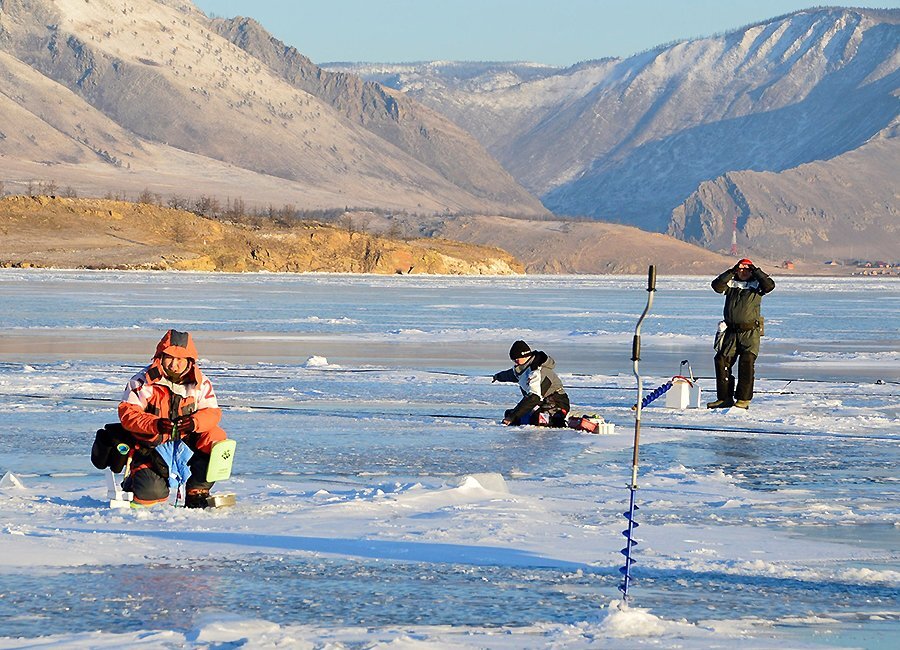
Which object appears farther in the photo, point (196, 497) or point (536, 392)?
point (536, 392)

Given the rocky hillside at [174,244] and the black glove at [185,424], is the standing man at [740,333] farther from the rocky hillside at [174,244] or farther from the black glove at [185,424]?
the rocky hillside at [174,244]

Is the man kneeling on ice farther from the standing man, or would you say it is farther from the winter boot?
the standing man

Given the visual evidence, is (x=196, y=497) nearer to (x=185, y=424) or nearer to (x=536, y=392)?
(x=185, y=424)

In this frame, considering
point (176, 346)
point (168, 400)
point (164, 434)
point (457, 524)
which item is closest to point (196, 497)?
point (164, 434)

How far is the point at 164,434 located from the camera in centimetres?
1048

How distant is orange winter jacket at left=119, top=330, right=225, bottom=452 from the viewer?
10.5m

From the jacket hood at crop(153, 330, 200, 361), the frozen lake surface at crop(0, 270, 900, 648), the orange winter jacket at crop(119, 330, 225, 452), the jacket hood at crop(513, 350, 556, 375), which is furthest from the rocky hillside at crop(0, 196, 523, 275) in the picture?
the jacket hood at crop(153, 330, 200, 361)

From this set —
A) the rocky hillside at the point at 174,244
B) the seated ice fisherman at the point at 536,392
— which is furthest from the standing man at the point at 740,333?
the rocky hillside at the point at 174,244

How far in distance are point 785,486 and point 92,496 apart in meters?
4.90

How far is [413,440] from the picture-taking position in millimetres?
15094

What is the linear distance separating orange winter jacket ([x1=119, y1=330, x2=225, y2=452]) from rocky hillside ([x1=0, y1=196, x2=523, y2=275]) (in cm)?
11537

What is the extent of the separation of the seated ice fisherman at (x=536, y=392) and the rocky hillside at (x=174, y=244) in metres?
110

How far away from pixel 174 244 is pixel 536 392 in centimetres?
12788

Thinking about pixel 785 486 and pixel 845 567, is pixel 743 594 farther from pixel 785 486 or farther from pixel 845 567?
pixel 785 486
